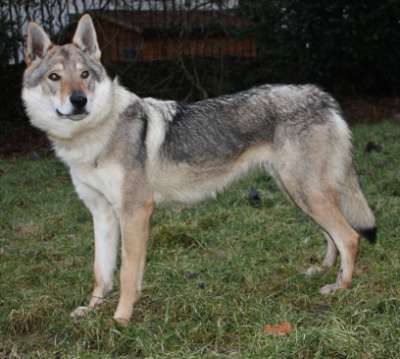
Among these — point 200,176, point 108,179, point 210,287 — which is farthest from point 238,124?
point 210,287

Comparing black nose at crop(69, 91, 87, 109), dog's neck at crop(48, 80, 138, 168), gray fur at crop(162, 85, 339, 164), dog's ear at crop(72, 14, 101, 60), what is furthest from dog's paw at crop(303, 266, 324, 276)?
dog's ear at crop(72, 14, 101, 60)

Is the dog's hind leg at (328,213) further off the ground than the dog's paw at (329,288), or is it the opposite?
the dog's hind leg at (328,213)

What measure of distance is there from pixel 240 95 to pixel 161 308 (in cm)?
149

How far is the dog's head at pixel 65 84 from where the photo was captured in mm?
3621

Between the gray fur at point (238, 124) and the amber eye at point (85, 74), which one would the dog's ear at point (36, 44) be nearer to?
the amber eye at point (85, 74)

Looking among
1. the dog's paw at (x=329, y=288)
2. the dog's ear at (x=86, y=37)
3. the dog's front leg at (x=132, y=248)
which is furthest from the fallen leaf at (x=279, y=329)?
the dog's ear at (x=86, y=37)

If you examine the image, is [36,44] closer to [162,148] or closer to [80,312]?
[162,148]

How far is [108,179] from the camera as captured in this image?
3.71 m

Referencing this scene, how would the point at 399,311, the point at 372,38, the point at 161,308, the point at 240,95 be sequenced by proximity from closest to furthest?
the point at 399,311 → the point at 161,308 → the point at 240,95 → the point at 372,38

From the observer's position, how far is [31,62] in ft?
12.8

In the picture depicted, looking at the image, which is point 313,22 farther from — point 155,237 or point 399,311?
point 399,311

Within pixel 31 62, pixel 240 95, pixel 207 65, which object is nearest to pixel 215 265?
pixel 240 95

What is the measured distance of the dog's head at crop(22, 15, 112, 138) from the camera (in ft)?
11.9

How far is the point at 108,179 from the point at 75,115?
0.41 metres
